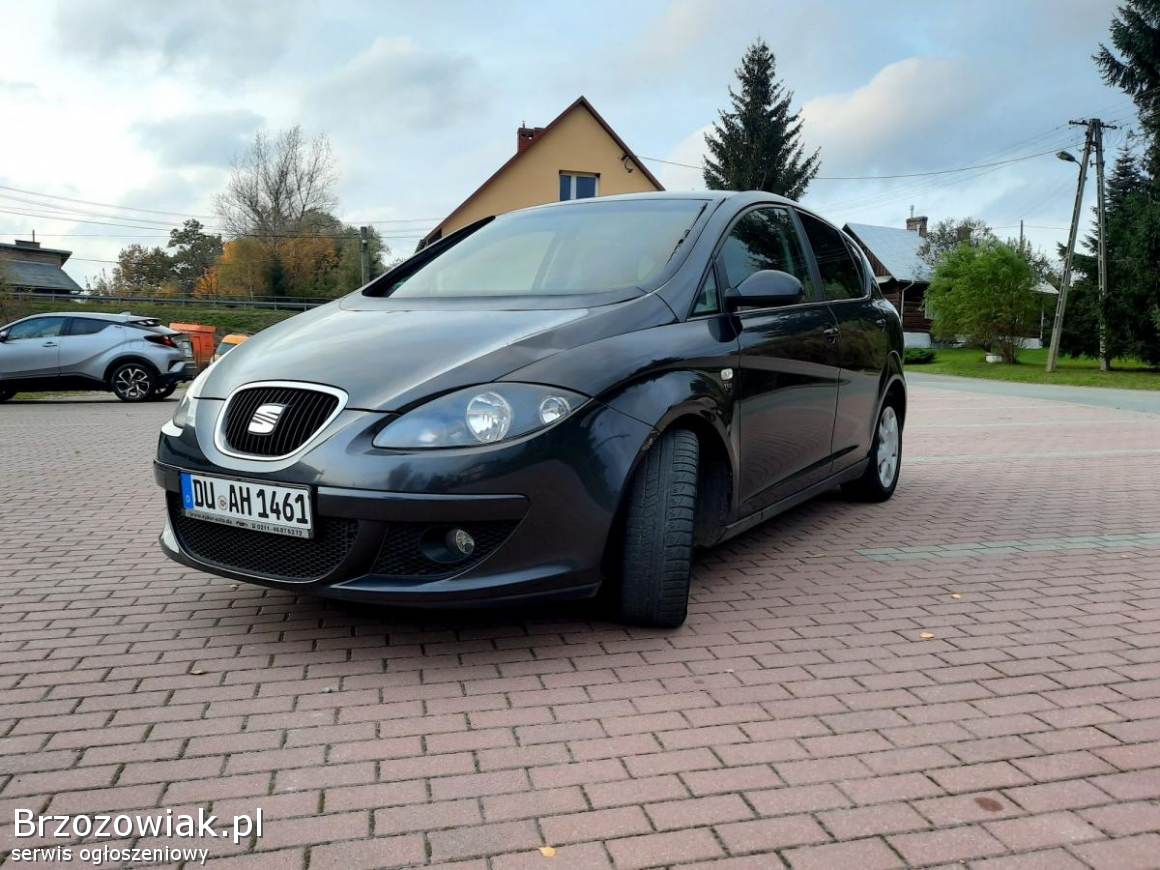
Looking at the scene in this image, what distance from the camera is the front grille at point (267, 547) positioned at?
2.97 m

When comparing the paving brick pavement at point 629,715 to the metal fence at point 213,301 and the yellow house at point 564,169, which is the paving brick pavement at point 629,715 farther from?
the metal fence at point 213,301

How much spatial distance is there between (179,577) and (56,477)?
3.79 metres

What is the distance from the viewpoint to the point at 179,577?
4.25 meters

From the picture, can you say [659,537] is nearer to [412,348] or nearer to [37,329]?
[412,348]

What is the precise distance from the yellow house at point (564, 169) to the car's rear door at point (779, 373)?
30.1 meters

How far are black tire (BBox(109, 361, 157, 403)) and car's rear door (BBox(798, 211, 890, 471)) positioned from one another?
1352cm

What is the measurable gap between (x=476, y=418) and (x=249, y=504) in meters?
0.80

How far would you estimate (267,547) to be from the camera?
3.12 m

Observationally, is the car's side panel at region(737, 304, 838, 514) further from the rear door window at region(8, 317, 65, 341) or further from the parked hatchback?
the rear door window at region(8, 317, 65, 341)

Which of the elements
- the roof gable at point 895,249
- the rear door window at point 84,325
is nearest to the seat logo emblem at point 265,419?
the rear door window at point 84,325

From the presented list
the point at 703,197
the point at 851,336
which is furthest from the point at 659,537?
the point at 851,336

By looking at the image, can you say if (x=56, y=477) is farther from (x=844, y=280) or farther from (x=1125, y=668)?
(x=1125, y=668)

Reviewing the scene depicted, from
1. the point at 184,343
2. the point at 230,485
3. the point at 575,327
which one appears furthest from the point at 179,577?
the point at 184,343

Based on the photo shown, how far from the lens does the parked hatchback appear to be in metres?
2.93
